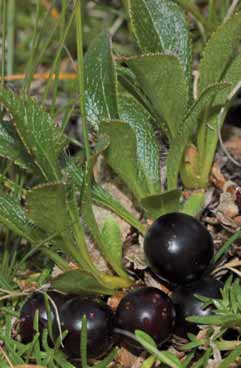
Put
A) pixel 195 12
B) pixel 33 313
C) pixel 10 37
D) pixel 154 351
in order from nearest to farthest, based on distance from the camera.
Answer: pixel 154 351, pixel 33 313, pixel 195 12, pixel 10 37

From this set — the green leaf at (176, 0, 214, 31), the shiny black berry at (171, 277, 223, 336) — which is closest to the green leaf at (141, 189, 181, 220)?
the shiny black berry at (171, 277, 223, 336)

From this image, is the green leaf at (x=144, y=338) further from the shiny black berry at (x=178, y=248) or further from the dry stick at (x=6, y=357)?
the dry stick at (x=6, y=357)

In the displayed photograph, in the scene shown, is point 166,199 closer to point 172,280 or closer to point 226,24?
point 172,280

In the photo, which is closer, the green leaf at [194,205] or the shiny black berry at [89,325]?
the shiny black berry at [89,325]

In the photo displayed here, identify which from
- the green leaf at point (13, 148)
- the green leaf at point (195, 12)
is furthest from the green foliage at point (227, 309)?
the green leaf at point (195, 12)

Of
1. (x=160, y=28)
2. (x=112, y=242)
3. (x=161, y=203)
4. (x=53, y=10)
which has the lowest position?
(x=112, y=242)

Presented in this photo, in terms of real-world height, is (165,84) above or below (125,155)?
above

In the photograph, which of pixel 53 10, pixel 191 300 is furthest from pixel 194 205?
pixel 53 10

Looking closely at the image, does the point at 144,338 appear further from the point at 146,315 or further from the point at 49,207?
the point at 49,207
